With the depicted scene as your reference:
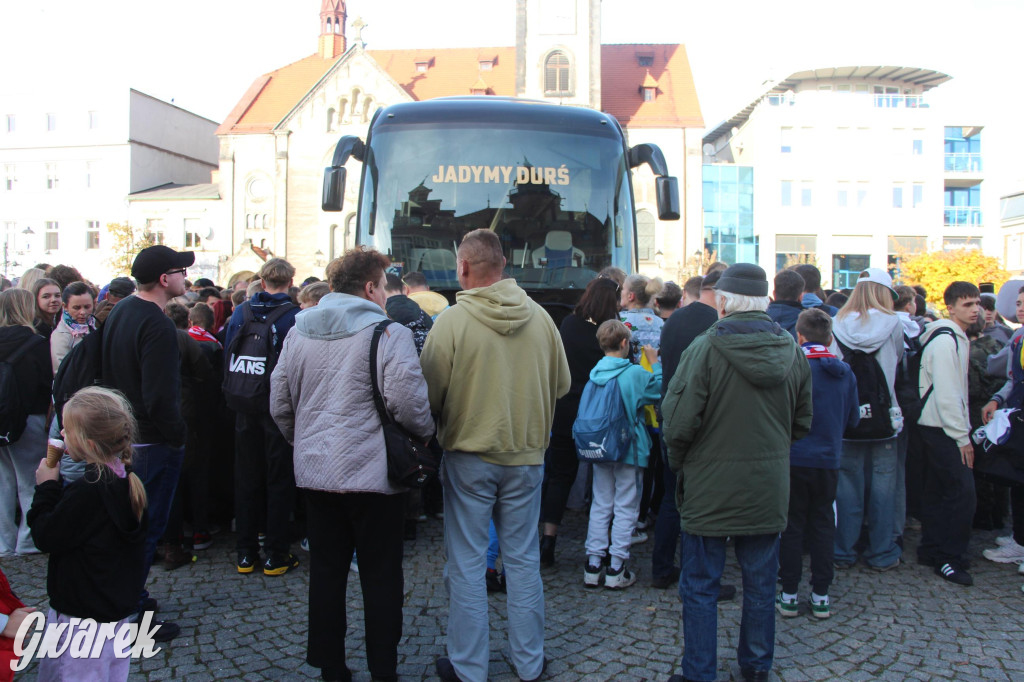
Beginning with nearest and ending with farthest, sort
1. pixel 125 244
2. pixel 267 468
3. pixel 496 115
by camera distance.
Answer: pixel 267 468 → pixel 496 115 → pixel 125 244

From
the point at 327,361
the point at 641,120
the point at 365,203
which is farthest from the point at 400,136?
the point at 641,120

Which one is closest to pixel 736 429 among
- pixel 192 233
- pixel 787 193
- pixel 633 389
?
pixel 633 389

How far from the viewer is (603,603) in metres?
5.00

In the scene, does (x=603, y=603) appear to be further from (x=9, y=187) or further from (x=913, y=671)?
(x=9, y=187)

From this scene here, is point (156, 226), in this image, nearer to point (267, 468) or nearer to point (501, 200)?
point (501, 200)

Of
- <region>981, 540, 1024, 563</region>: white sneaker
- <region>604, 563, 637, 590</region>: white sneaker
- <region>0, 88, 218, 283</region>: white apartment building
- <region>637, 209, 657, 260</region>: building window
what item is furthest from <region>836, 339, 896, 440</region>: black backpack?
<region>0, 88, 218, 283</region>: white apartment building

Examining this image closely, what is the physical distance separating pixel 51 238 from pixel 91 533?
59.7m

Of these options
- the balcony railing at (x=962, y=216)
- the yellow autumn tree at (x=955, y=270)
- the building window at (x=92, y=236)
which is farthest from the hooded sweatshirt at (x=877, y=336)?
the building window at (x=92, y=236)

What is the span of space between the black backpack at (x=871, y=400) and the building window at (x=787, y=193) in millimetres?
48697

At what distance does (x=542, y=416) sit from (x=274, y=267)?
2483 mm

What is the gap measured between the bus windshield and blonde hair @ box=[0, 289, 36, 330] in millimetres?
3022

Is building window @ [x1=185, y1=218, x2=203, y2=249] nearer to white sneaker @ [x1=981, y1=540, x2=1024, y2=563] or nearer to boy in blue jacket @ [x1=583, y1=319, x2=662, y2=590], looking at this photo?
boy in blue jacket @ [x1=583, y1=319, x2=662, y2=590]

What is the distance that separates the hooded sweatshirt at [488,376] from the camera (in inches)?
152

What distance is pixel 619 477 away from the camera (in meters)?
5.39
